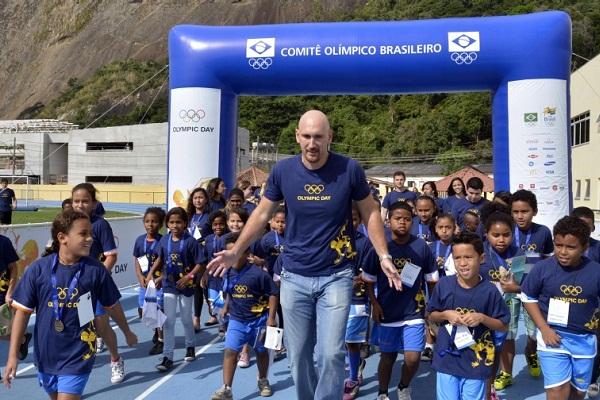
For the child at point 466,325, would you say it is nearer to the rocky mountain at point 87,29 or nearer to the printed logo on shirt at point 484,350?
the printed logo on shirt at point 484,350

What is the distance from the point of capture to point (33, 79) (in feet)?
334

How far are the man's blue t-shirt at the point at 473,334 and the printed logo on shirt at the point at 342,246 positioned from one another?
878 mm

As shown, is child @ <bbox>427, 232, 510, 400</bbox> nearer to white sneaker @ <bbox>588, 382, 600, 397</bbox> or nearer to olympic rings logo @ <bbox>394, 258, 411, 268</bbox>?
olympic rings logo @ <bbox>394, 258, 411, 268</bbox>

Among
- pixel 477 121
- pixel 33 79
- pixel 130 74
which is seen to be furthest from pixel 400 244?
pixel 33 79

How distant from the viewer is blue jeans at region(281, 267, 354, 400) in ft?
10.4

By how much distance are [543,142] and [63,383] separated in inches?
318

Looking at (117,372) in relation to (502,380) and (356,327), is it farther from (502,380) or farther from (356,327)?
(502,380)

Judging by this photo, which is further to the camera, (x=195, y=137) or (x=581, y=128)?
(x=581, y=128)

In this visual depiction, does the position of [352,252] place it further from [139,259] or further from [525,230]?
[139,259]

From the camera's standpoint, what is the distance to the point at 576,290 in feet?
11.9

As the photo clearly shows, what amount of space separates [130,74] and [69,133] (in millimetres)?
38305

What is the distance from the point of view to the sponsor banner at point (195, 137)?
10102 millimetres

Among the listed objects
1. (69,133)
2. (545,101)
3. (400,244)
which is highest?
(69,133)

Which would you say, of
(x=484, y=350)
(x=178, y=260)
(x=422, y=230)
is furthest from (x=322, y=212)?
(x=422, y=230)
